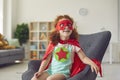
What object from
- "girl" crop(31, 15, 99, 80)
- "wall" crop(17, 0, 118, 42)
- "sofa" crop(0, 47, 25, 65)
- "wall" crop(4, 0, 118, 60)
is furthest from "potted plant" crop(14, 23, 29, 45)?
"girl" crop(31, 15, 99, 80)

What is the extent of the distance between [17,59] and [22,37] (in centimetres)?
110

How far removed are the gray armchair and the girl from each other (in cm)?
11

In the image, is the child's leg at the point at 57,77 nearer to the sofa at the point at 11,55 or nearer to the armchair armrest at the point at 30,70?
the armchair armrest at the point at 30,70

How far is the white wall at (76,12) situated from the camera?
24.3ft

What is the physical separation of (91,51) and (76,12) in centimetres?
522

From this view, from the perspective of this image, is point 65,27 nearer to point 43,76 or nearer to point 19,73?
point 43,76

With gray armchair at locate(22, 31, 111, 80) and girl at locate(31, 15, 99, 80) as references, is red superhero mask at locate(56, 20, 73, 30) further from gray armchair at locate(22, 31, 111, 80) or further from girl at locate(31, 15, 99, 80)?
gray armchair at locate(22, 31, 111, 80)

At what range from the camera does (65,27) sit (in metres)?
2.28

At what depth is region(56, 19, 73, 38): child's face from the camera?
227 cm

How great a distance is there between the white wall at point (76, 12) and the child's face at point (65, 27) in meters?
5.25

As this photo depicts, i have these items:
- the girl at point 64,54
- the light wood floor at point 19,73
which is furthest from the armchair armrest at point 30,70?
the light wood floor at point 19,73

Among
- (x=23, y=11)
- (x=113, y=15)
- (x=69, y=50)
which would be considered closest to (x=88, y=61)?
(x=69, y=50)

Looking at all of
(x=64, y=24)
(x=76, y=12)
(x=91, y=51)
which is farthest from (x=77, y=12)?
(x=64, y=24)

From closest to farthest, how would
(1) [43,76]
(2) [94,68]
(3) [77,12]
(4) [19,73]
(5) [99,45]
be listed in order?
(2) [94,68] < (1) [43,76] < (5) [99,45] < (4) [19,73] < (3) [77,12]
